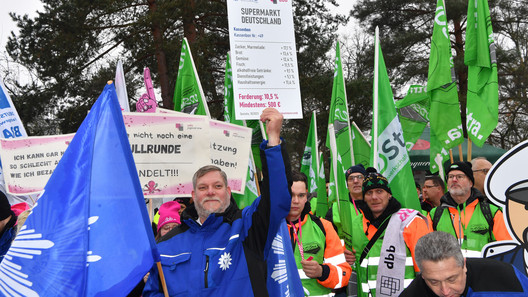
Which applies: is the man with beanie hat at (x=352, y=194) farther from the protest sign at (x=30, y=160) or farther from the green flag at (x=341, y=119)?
the protest sign at (x=30, y=160)

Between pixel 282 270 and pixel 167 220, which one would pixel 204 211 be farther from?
pixel 167 220

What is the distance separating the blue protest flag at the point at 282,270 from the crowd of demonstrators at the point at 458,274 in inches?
29.8

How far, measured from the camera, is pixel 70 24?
17.5m

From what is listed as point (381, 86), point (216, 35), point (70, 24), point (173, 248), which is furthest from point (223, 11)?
point (173, 248)

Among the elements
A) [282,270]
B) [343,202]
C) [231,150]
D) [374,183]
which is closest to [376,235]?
[374,183]

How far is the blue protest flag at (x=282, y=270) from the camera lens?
332cm

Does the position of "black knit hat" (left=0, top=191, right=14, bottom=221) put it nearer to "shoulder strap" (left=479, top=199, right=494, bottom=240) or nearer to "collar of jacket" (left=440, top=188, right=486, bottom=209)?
"collar of jacket" (left=440, top=188, right=486, bottom=209)

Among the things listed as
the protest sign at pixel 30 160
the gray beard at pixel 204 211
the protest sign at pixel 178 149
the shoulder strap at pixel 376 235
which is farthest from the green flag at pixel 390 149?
the protest sign at pixel 30 160

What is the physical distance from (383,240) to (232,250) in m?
1.74

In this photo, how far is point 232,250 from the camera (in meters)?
3.15

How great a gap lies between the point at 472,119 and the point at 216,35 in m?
13.0

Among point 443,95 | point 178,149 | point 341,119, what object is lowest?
point 178,149

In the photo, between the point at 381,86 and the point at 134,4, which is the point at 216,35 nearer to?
the point at 134,4

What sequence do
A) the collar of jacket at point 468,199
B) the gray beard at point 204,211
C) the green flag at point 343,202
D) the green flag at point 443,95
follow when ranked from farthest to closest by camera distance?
the green flag at point 443,95
the collar of jacket at point 468,199
the green flag at point 343,202
the gray beard at point 204,211
